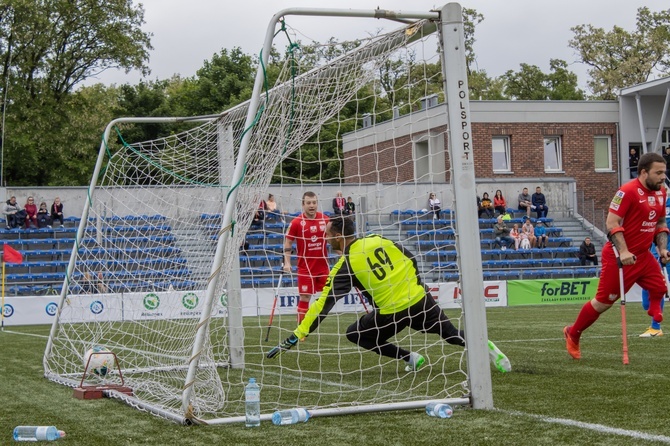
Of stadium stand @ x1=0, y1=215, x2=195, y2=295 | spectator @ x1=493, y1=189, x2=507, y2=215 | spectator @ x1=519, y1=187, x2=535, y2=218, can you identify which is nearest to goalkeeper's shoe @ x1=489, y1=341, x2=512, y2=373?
stadium stand @ x1=0, y1=215, x2=195, y2=295

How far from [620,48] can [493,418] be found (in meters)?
58.5

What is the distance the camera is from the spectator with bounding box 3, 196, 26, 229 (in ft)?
93.1

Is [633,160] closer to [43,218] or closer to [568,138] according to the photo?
[568,138]

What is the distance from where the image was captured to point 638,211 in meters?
9.08

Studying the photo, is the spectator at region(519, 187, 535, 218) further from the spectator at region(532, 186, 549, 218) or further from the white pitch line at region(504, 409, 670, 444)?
the white pitch line at region(504, 409, 670, 444)

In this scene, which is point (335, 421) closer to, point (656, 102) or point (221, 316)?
point (221, 316)

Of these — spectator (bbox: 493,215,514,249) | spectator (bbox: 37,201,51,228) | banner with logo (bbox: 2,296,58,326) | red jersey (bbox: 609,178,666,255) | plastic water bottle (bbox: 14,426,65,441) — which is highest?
spectator (bbox: 37,201,51,228)

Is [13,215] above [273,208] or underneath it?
above

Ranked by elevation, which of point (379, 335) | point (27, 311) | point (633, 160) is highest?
point (633, 160)

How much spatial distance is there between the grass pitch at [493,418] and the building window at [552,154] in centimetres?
3032

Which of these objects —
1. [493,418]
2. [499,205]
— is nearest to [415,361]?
[493,418]

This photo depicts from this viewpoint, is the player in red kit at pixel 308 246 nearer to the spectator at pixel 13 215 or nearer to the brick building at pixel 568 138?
the spectator at pixel 13 215

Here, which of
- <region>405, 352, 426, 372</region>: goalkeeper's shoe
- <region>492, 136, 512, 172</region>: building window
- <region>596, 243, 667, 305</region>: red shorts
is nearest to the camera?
<region>405, 352, 426, 372</region>: goalkeeper's shoe

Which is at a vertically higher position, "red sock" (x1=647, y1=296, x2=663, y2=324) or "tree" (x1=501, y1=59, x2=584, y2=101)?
"tree" (x1=501, y1=59, x2=584, y2=101)
